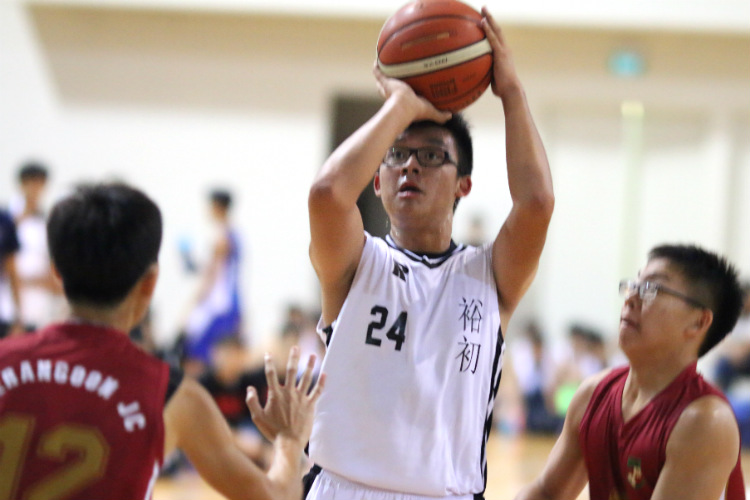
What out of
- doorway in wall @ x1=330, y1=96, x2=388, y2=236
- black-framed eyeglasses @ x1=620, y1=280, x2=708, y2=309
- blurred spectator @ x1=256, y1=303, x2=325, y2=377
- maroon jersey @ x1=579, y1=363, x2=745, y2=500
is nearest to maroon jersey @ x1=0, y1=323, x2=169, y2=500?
maroon jersey @ x1=579, y1=363, x2=745, y2=500

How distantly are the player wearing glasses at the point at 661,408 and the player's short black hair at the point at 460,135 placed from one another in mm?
606

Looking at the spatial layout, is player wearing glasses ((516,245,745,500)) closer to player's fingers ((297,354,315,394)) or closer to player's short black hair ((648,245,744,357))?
player's short black hair ((648,245,744,357))

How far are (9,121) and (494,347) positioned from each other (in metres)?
10.0

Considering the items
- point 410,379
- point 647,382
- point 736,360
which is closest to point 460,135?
point 410,379

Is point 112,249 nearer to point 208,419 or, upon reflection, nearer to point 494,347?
point 208,419

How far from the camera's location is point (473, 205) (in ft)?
35.7

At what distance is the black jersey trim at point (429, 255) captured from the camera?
2.60 m

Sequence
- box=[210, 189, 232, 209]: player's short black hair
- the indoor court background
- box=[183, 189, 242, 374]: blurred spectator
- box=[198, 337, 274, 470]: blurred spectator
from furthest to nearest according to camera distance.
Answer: the indoor court background
box=[210, 189, 232, 209]: player's short black hair
box=[183, 189, 242, 374]: blurred spectator
box=[198, 337, 274, 470]: blurred spectator

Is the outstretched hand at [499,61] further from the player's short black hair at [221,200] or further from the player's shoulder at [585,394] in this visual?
the player's short black hair at [221,200]

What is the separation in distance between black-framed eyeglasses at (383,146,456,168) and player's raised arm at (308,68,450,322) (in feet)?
0.41

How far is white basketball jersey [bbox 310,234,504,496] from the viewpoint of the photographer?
2.37m

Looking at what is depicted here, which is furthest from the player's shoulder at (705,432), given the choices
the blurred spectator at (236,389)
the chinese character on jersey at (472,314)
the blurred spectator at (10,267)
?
the blurred spectator at (10,267)

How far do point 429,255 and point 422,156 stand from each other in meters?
0.30

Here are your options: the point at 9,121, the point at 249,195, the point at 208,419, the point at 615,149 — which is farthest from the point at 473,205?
the point at 208,419
